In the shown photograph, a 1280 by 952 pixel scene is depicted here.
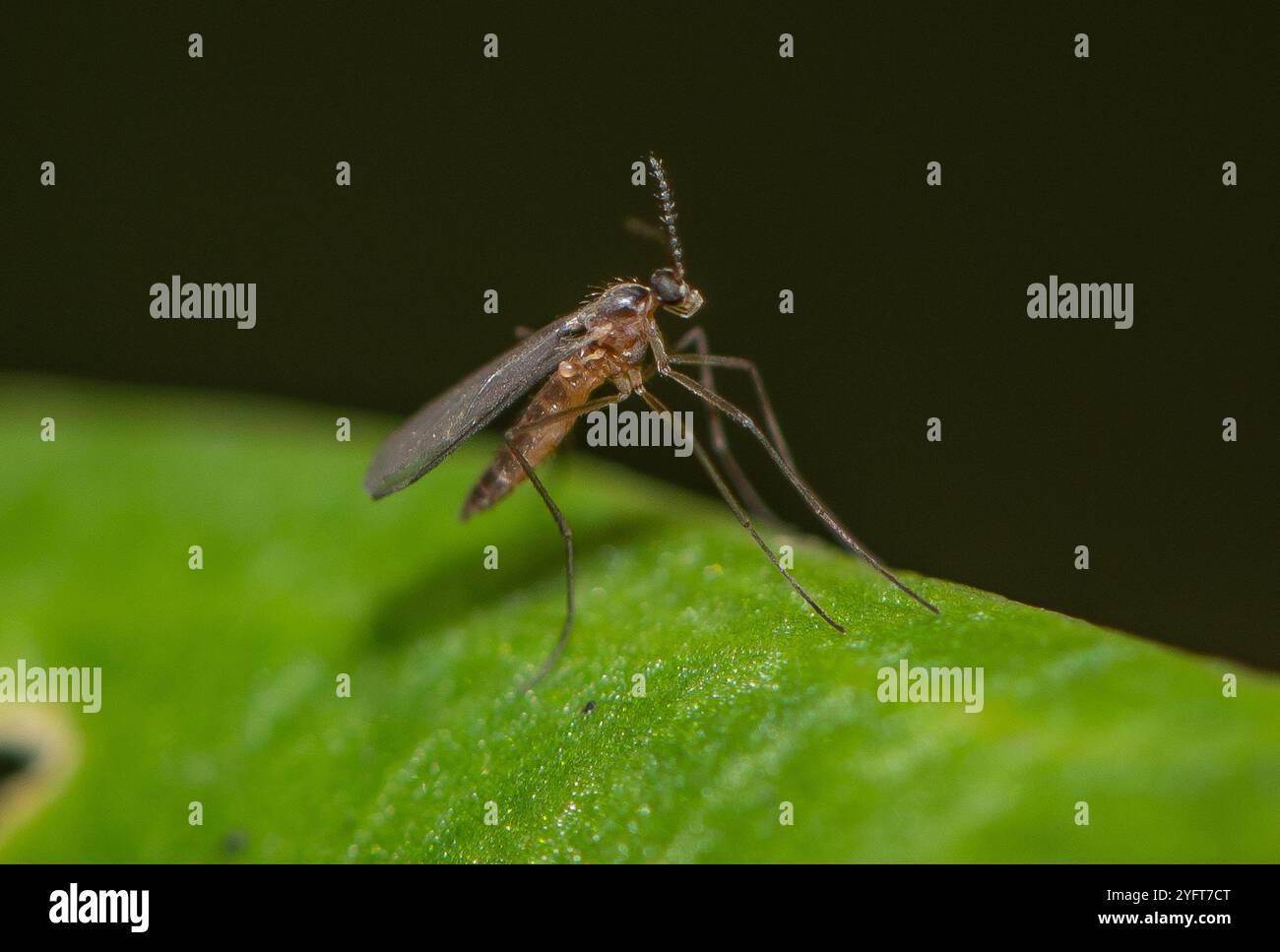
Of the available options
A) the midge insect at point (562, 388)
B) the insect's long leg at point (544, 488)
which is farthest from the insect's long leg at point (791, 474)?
the insect's long leg at point (544, 488)

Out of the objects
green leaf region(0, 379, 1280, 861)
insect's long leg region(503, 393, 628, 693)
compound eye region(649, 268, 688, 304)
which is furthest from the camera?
compound eye region(649, 268, 688, 304)

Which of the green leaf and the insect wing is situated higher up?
the insect wing

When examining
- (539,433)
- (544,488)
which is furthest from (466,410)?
(544,488)

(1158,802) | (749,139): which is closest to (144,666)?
(1158,802)

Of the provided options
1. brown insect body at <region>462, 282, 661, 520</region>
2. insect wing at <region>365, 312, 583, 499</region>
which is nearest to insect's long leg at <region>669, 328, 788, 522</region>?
brown insect body at <region>462, 282, 661, 520</region>

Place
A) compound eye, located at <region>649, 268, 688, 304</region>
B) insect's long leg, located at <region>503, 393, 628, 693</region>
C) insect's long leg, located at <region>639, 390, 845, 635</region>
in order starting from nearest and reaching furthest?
insect's long leg, located at <region>639, 390, 845, 635</region> < insect's long leg, located at <region>503, 393, 628, 693</region> < compound eye, located at <region>649, 268, 688, 304</region>

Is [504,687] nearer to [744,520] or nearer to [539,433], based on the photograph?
[744,520]

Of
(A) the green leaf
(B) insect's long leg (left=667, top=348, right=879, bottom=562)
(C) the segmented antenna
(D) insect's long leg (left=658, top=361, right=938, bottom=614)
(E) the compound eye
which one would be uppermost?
(C) the segmented antenna

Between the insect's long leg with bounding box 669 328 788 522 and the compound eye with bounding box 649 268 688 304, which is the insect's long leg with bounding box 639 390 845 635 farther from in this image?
the insect's long leg with bounding box 669 328 788 522
